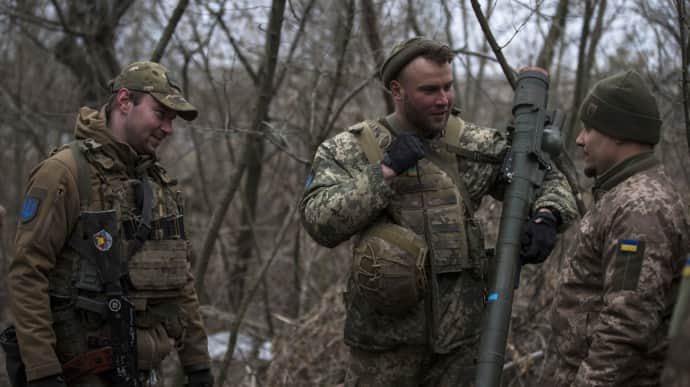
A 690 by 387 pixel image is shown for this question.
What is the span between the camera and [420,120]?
3.25 m

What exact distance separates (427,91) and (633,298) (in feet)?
4.42

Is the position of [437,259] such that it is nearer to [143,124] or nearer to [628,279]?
[628,279]

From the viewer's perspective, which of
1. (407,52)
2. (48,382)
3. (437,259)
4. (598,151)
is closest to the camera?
(598,151)

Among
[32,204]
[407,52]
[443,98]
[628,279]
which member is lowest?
[32,204]

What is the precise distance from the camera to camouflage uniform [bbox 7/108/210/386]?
9.29ft

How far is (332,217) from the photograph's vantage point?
3.05 metres

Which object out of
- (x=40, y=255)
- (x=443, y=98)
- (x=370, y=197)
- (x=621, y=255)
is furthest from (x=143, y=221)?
(x=621, y=255)

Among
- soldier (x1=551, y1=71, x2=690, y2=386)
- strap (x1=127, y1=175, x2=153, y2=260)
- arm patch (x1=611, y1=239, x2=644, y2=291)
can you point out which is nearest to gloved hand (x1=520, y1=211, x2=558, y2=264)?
soldier (x1=551, y1=71, x2=690, y2=386)

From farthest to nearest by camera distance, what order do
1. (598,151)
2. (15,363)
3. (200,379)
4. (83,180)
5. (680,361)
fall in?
(200,379) < (83,180) < (15,363) < (598,151) < (680,361)

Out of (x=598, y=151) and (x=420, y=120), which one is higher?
(x=420, y=120)

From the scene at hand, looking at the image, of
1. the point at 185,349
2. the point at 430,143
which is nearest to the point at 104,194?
the point at 185,349

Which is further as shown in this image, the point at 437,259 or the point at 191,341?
the point at 191,341

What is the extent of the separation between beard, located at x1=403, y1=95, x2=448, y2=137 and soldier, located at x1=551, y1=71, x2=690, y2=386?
2.30ft

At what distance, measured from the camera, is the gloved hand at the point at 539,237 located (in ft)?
10.1
